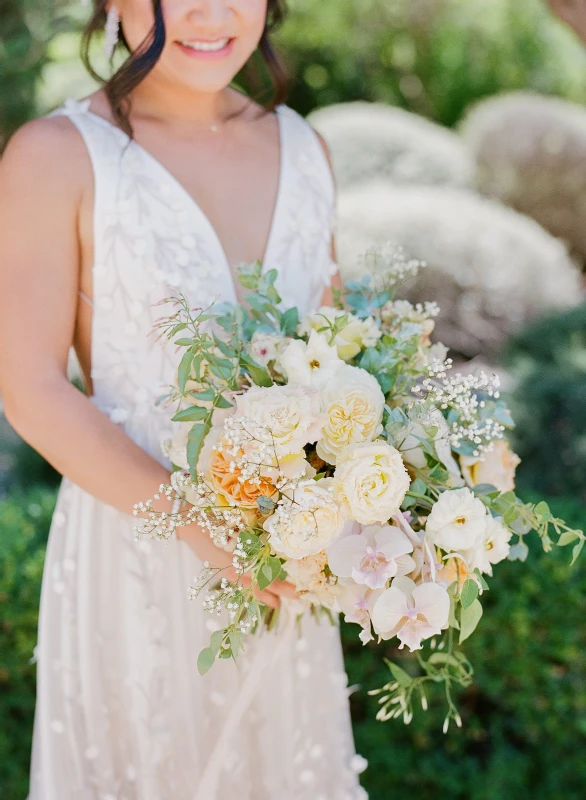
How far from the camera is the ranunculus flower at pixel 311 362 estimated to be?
5.23ft

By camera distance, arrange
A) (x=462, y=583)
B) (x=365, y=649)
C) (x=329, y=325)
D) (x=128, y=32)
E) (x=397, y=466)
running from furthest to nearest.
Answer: (x=365, y=649) < (x=128, y=32) < (x=329, y=325) < (x=462, y=583) < (x=397, y=466)

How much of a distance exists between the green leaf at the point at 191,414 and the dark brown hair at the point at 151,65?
66 cm

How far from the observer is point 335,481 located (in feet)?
4.87

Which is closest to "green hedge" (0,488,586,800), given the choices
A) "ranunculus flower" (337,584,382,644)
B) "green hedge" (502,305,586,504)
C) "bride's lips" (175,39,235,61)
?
"green hedge" (502,305,586,504)

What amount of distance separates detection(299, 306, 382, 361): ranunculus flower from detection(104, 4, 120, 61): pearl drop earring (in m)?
0.72

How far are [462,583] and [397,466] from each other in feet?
0.84

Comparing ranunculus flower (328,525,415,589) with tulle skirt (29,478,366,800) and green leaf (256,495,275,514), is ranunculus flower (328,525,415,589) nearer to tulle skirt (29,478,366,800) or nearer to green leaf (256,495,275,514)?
green leaf (256,495,275,514)

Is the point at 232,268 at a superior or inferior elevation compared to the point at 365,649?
superior

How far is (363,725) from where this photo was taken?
3146 mm

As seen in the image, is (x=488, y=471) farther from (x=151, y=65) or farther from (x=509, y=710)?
(x=509, y=710)

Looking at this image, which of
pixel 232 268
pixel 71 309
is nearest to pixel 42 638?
pixel 71 309

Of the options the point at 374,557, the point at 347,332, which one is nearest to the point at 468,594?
the point at 374,557

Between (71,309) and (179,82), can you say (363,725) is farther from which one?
(179,82)

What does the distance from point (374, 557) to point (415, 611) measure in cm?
10
